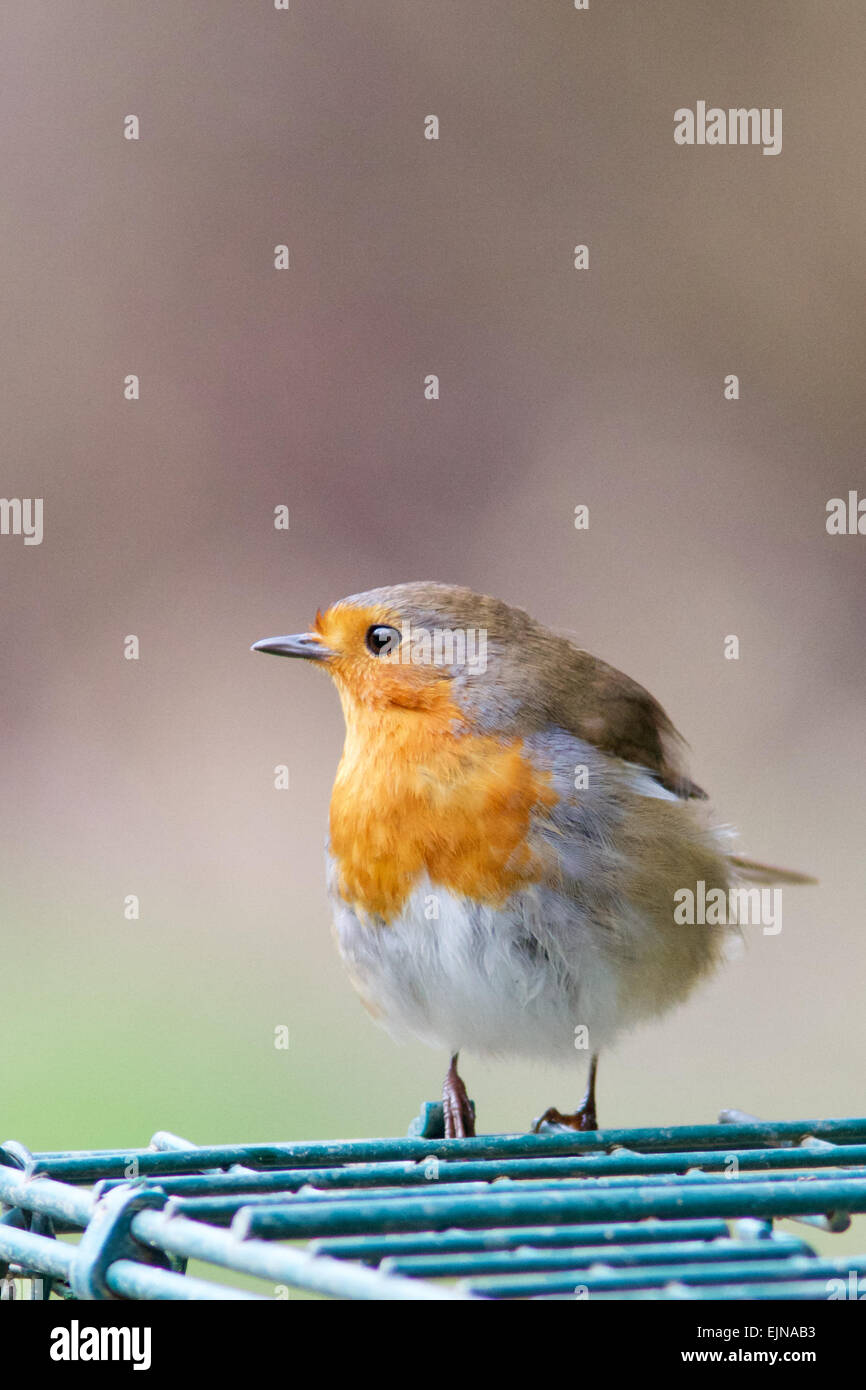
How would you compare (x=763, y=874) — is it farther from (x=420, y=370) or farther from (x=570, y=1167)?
(x=420, y=370)

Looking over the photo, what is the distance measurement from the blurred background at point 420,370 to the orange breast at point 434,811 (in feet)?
12.4

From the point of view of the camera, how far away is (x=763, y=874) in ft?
12.2

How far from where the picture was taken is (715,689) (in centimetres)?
726

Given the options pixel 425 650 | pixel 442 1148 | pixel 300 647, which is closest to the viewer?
pixel 442 1148

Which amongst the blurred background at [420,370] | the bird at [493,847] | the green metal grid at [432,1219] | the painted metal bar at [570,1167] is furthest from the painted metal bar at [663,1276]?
the blurred background at [420,370]

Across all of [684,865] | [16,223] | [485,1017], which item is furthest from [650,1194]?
[16,223]

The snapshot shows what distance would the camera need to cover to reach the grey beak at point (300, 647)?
310cm

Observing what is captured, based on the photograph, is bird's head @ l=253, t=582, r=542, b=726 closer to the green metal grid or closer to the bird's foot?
the bird's foot

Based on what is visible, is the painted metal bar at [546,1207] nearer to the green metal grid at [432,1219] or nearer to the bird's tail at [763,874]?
the green metal grid at [432,1219]

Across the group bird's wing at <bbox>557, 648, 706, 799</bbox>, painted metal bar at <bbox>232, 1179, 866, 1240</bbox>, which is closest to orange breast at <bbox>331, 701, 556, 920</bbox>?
bird's wing at <bbox>557, 648, 706, 799</bbox>

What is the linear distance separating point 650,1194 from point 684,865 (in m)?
1.50

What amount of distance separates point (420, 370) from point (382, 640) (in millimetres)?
4837

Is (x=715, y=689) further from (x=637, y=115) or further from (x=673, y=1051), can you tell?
(x=637, y=115)

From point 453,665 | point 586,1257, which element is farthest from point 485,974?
point 586,1257
